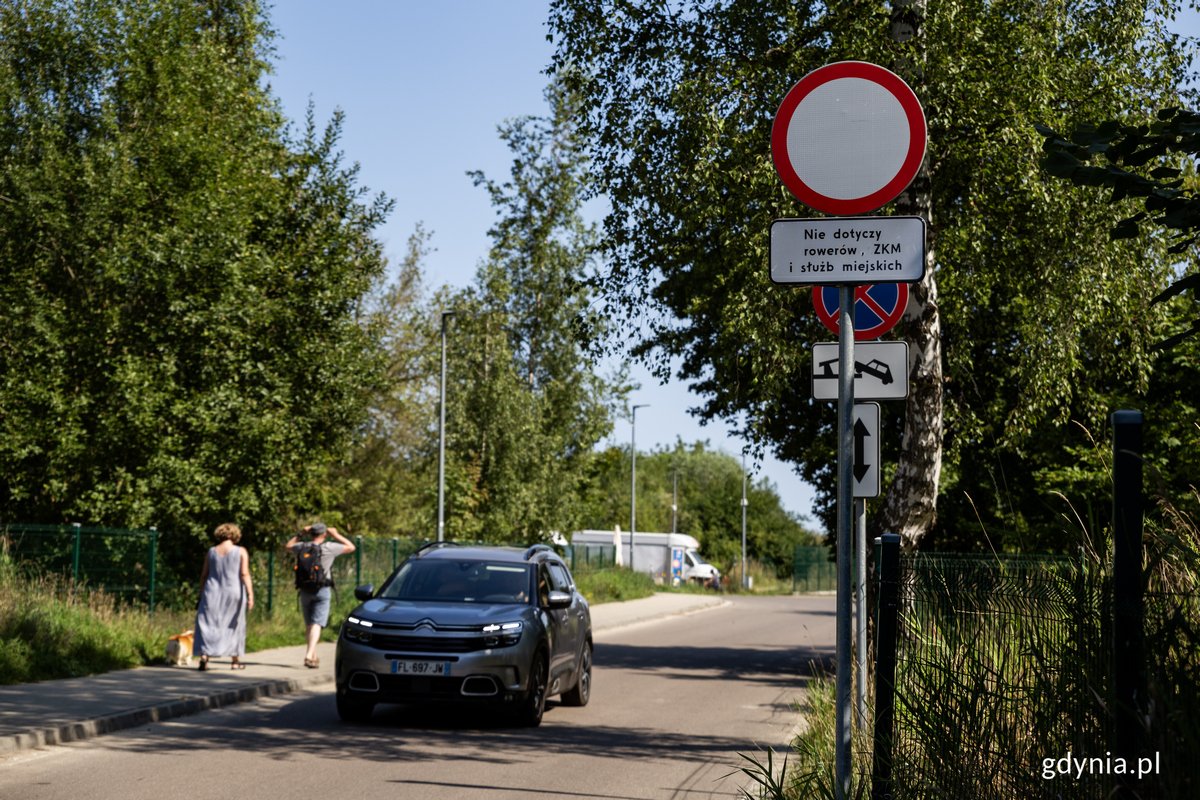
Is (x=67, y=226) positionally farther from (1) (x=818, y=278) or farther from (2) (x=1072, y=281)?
(1) (x=818, y=278)

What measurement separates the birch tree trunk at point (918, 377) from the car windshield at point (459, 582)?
3746 millimetres

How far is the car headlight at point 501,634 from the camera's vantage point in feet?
42.4

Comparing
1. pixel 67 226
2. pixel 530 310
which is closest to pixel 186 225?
pixel 67 226

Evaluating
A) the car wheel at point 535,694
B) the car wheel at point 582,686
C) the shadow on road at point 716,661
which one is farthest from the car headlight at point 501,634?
the shadow on road at point 716,661

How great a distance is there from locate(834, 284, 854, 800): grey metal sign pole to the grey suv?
716cm

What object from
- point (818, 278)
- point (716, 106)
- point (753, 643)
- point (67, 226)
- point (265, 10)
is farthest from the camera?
point (265, 10)

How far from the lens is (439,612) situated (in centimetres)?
1334

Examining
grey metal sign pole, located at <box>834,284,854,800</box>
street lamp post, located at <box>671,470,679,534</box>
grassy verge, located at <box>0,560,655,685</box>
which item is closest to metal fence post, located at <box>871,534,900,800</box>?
grey metal sign pole, located at <box>834,284,854,800</box>

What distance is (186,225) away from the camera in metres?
22.0

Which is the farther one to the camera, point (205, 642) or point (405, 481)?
point (405, 481)

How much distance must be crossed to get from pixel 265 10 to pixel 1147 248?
878 inches

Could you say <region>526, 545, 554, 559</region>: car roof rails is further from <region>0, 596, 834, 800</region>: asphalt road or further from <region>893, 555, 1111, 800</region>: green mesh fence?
<region>893, 555, 1111, 800</region>: green mesh fence

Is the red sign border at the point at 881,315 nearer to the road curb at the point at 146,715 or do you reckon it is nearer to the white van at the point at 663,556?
the road curb at the point at 146,715

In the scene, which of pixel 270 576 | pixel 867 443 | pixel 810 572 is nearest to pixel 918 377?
pixel 867 443
